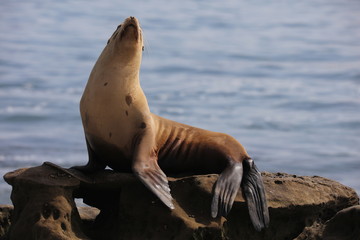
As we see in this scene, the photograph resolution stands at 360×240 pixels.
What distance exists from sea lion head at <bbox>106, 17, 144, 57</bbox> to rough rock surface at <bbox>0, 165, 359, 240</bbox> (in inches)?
36.5

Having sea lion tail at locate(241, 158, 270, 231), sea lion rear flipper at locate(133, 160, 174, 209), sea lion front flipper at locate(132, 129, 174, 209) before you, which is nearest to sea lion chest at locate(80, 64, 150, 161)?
sea lion front flipper at locate(132, 129, 174, 209)

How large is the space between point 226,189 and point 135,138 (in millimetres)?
801

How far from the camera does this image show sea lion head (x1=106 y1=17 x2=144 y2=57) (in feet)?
21.4

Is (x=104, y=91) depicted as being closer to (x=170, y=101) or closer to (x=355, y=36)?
(x=170, y=101)

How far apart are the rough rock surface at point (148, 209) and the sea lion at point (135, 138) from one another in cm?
14

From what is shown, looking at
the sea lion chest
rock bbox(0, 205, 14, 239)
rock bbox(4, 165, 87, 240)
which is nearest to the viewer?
rock bbox(4, 165, 87, 240)

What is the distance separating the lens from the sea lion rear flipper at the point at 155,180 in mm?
5961

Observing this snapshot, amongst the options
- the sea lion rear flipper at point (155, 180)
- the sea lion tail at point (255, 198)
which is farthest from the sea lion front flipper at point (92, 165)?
the sea lion tail at point (255, 198)

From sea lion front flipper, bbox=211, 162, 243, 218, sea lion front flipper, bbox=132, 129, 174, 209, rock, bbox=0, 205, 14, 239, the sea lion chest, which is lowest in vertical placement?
rock, bbox=0, 205, 14, 239

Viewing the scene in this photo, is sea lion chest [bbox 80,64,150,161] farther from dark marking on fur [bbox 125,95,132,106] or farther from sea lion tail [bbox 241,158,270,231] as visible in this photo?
sea lion tail [bbox 241,158,270,231]

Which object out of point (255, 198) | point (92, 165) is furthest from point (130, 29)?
point (255, 198)

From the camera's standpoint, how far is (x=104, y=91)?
6531mm

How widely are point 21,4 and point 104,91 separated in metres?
31.1

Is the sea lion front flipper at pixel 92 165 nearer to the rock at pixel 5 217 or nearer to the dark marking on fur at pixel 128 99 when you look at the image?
the dark marking on fur at pixel 128 99
